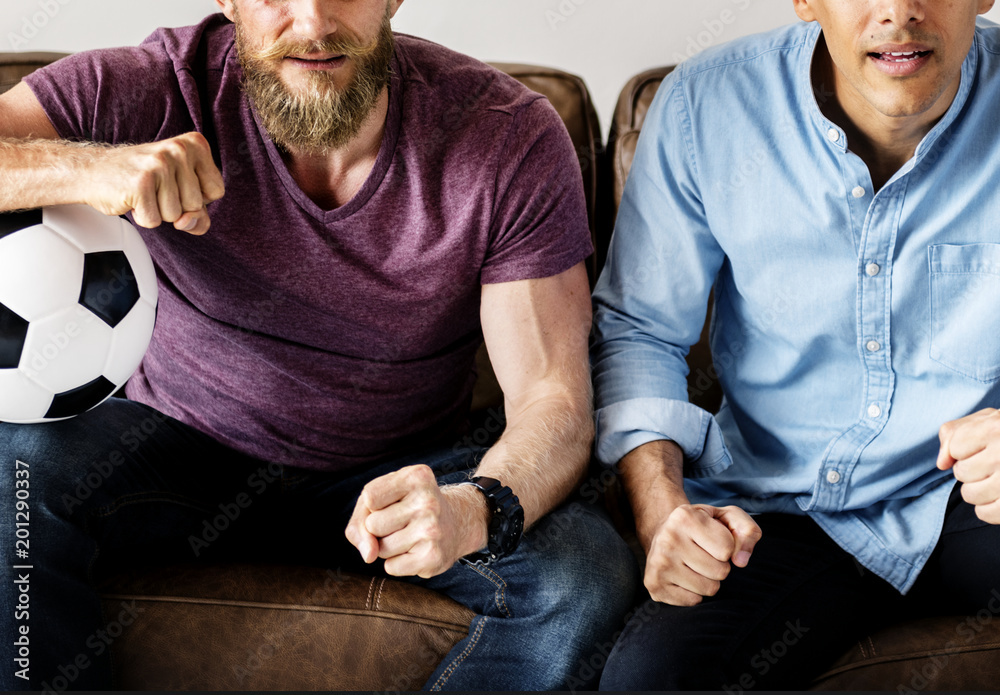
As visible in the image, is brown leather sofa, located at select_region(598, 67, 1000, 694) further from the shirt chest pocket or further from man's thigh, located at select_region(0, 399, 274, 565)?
man's thigh, located at select_region(0, 399, 274, 565)

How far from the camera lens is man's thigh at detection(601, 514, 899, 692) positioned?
3.60 ft

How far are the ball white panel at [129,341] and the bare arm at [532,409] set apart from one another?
0.39 m

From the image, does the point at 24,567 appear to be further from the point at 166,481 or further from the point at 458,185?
the point at 458,185

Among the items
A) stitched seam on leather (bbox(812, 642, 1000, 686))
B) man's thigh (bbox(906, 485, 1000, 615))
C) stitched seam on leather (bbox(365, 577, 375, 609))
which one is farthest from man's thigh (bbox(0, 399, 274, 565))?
man's thigh (bbox(906, 485, 1000, 615))

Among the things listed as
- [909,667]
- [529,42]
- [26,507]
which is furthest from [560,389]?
[529,42]

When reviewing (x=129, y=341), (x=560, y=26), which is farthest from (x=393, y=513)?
(x=560, y=26)

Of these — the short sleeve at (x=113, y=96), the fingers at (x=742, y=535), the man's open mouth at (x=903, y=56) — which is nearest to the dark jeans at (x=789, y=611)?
the fingers at (x=742, y=535)

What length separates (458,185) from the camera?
1.32 meters

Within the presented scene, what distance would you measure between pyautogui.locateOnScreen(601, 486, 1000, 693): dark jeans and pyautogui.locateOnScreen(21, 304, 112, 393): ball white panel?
2.41 feet

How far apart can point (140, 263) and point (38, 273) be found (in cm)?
14

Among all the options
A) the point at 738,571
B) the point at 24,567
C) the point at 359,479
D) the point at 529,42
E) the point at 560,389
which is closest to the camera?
the point at 24,567

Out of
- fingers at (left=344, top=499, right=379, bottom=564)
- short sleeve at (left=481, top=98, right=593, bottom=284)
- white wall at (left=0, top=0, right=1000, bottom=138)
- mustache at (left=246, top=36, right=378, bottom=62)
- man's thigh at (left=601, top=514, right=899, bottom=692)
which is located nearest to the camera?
fingers at (left=344, top=499, right=379, bottom=564)

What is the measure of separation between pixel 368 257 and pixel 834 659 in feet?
2.73

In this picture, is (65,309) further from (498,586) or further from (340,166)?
(498,586)
